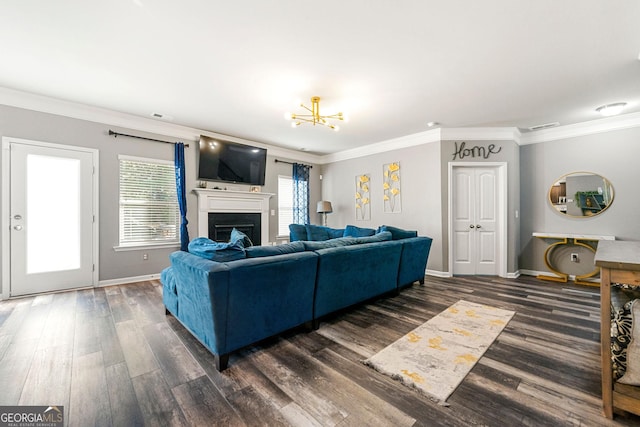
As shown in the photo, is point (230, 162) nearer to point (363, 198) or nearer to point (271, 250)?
point (363, 198)

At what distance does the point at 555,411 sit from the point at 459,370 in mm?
528

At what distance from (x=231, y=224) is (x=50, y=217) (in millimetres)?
2560

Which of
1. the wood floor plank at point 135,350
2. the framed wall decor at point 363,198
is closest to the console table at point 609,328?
the wood floor plank at point 135,350

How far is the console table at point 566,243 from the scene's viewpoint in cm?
421

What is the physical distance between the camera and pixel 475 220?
483cm

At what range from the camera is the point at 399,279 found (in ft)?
12.0

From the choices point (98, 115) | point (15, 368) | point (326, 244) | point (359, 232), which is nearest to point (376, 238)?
point (326, 244)

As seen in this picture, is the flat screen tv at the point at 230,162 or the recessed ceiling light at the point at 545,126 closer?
the recessed ceiling light at the point at 545,126

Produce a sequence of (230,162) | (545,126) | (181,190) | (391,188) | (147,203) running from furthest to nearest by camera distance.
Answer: (391,188)
(230,162)
(181,190)
(545,126)
(147,203)

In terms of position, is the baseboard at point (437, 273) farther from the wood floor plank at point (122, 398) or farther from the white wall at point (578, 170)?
the wood floor plank at point (122, 398)

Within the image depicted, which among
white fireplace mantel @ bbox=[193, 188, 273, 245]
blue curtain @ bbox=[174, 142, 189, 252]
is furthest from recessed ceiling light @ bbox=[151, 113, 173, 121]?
white fireplace mantel @ bbox=[193, 188, 273, 245]

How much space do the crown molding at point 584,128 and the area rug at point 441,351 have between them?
356 centimetres

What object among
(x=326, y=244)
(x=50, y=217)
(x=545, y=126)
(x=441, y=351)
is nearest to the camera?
(x=441, y=351)

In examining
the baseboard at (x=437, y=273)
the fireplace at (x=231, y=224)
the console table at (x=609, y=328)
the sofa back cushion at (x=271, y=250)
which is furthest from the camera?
the fireplace at (x=231, y=224)
